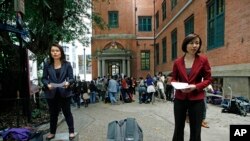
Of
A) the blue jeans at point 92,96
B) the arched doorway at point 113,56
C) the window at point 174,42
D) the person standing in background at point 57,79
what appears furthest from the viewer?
the arched doorway at point 113,56

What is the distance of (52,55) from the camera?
6.59m

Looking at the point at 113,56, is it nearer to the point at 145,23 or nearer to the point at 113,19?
the point at 113,19

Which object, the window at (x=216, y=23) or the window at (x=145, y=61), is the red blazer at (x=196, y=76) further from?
the window at (x=145, y=61)

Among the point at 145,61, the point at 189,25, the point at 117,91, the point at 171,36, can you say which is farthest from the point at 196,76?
the point at 145,61

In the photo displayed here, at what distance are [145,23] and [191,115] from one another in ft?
149

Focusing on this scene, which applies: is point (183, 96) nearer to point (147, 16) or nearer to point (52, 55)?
point (52, 55)

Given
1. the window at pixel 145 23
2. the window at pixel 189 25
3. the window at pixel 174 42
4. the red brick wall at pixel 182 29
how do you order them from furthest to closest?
1. the window at pixel 145 23
2. the window at pixel 174 42
3. the window at pixel 189 25
4. the red brick wall at pixel 182 29

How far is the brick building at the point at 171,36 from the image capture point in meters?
17.1

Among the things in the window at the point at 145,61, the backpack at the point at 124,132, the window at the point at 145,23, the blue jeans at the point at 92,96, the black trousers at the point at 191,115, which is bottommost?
the blue jeans at the point at 92,96

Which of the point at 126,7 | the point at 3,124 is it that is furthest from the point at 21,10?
the point at 126,7

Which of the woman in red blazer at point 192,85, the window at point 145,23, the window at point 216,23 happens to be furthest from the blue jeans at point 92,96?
the window at point 145,23

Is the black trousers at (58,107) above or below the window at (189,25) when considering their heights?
below

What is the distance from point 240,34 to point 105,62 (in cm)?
2997

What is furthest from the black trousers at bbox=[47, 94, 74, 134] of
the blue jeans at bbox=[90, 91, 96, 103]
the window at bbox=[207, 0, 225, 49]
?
the blue jeans at bbox=[90, 91, 96, 103]
